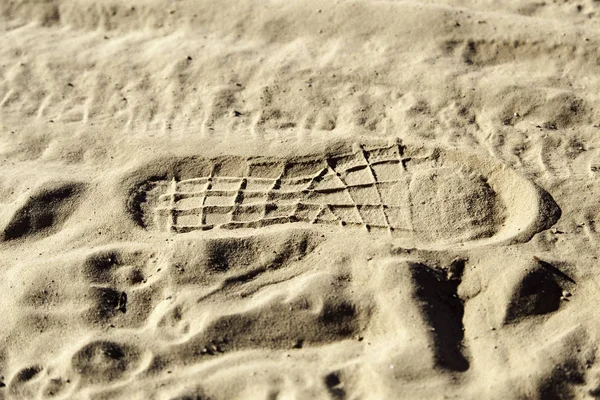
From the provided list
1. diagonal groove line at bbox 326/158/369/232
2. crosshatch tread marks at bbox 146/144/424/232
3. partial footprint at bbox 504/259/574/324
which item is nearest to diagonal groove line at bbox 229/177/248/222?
crosshatch tread marks at bbox 146/144/424/232

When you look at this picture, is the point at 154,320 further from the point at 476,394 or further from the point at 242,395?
the point at 476,394

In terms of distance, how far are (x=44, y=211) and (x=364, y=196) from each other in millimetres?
1835

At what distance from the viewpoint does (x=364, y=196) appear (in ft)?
12.9

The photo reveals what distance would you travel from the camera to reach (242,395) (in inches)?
124

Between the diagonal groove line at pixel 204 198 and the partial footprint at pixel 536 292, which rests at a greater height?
the diagonal groove line at pixel 204 198

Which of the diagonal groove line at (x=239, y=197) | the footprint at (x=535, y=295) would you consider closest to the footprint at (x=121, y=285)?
the diagonal groove line at (x=239, y=197)

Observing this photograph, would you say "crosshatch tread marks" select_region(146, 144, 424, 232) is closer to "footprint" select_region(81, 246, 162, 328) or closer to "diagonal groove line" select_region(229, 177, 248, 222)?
"diagonal groove line" select_region(229, 177, 248, 222)

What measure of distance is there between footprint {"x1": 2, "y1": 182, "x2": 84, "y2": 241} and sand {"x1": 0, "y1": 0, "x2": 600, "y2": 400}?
0.04 ft

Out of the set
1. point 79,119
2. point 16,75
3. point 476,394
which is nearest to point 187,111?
point 79,119

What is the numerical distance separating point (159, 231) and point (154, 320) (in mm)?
595

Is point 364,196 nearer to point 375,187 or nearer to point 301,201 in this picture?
point 375,187

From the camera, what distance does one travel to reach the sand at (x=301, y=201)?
3.26 meters

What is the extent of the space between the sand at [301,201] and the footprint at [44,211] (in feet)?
0.04

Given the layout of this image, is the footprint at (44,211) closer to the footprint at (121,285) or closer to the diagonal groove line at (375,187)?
the footprint at (121,285)
